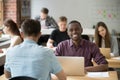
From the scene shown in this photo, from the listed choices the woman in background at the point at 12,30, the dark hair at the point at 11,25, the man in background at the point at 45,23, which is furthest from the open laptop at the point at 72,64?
the man in background at the point at 45,23

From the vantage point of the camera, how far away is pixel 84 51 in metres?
2.95

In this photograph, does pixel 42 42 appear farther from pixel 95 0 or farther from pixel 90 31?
pixel 95 0

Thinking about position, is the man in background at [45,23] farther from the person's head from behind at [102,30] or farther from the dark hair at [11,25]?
the dark hair at [11,25]

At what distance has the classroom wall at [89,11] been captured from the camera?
297 inches

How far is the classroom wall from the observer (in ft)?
24.7

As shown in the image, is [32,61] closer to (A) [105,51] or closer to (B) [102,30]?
(A) [105,51]

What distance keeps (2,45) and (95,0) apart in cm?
370

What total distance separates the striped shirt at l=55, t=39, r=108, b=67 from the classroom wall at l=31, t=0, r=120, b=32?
4.70m

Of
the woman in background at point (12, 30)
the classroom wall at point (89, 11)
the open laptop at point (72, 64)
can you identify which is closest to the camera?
the open laptop at point (72, 64)

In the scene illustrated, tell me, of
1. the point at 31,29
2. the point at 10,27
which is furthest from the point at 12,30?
the point at 31,29

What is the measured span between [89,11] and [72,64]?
17.4ft

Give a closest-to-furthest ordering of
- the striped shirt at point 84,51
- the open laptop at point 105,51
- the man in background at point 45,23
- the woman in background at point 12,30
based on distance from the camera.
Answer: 1. the striped shirt at point 84,51
2. the open laptop at point 105,51
3. the woman in background at point 12,30
4. the man in background at point 45,23

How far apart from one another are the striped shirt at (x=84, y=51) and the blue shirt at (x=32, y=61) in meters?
0.95

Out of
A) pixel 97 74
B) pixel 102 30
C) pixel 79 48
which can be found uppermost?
pixel 102 30
